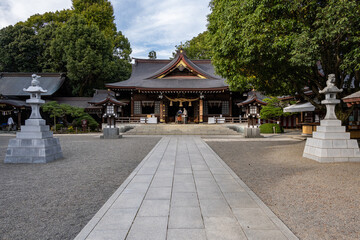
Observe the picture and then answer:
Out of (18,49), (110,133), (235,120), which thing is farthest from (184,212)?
(18,49)

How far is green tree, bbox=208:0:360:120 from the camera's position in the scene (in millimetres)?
6656

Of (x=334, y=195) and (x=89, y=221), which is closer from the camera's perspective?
(x=89, y=221)

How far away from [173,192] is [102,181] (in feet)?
6.45

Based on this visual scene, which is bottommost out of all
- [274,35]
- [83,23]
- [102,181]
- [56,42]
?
[102,181]

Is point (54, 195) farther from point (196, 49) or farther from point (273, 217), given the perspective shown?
point (196, 49)

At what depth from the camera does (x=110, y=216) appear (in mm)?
3033

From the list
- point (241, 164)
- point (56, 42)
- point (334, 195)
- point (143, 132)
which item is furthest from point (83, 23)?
point (334, 195)

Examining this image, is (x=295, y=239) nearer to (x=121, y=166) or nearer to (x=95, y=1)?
(x=121, y=166)

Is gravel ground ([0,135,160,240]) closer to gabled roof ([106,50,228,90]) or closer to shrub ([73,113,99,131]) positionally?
shrub ([73,113,99,131])

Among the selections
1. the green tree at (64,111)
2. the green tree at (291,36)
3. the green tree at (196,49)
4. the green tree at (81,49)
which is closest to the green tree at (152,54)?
the green tree at (196,49)

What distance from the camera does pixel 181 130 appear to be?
1838cm

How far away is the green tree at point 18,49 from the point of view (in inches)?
1072

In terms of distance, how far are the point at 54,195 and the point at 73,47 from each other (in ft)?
83.9

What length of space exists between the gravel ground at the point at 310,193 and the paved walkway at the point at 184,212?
1.14ft
